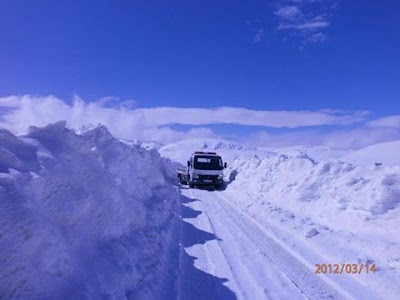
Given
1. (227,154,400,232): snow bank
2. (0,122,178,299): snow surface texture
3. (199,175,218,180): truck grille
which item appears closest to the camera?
(0,122,178,299): snow surface texture

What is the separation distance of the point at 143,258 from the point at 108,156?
8.19m

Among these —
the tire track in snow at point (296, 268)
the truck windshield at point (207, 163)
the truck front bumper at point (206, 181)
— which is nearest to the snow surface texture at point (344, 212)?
the tire track in snow at point (296, 268)

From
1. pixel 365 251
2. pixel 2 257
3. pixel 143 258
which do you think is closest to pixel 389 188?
pixel 365 251

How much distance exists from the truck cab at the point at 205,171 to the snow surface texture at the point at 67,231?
17257 mm

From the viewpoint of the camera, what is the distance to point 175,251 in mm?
9773

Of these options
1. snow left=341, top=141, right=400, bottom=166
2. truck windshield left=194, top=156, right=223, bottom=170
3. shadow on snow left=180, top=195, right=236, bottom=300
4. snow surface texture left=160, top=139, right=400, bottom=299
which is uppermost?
snow left=341, top=141, right=400, bottom=166

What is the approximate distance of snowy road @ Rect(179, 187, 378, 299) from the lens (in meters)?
7.08

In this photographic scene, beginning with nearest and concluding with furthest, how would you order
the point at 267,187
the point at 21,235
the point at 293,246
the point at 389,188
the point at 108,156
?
the point at 21,235, the point at 293,246, the point at 389,188, the point at 108,156, the point at 267,187

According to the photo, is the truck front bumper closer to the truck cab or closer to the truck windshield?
the truck cab

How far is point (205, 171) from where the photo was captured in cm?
2852

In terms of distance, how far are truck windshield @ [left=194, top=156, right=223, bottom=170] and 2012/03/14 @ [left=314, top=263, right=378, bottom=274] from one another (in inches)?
805

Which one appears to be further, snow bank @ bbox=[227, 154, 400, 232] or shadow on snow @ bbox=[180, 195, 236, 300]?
snow bank @ bbox=[227, 154, 400, 232]

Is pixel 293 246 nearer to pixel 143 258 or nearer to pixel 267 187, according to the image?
pixel 143 258

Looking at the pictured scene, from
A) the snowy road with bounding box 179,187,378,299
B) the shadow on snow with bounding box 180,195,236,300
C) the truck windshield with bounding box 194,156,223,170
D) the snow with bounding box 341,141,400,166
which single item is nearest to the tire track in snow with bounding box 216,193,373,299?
the snowy road with bounding box 179,187,378,299
